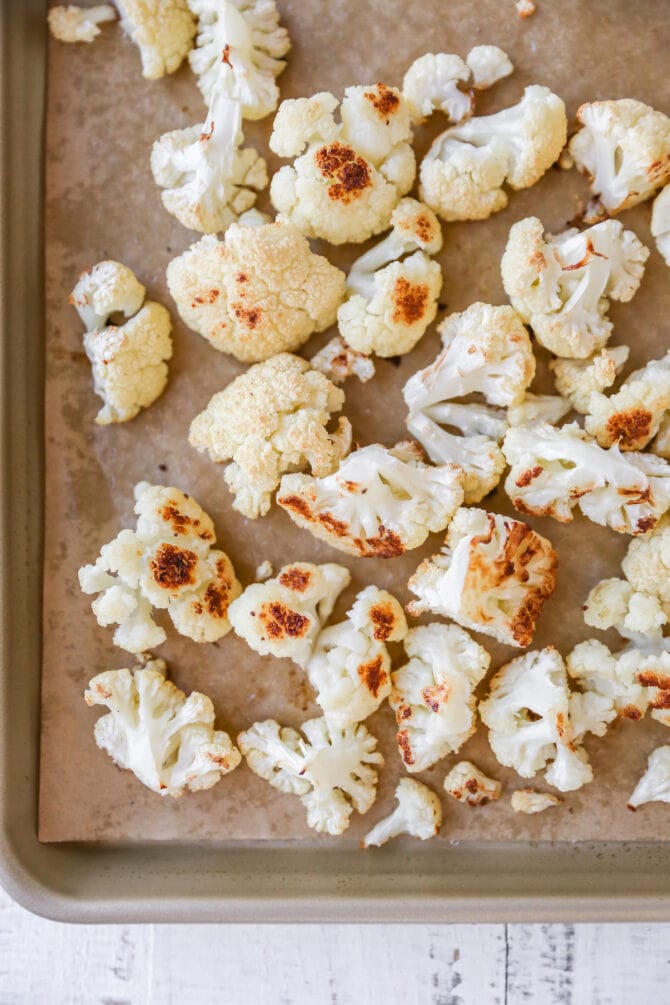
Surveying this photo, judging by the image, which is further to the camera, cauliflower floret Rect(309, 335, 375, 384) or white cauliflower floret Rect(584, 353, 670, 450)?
cauliflower floret Rect(309, 335, 375, 384)

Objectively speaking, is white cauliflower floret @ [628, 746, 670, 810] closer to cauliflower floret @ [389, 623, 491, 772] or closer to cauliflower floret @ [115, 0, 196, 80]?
cauliflower floret @ [389, 623, 491, 772]

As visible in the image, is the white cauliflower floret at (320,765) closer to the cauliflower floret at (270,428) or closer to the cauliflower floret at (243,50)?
the cauliflower floret at (270,428)

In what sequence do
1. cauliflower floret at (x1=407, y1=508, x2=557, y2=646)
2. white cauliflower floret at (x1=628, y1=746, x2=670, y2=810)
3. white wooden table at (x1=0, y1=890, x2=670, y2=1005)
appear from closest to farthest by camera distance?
cauliflower floret at (x1=407, y1=508, x2=557, y2=646) → white cauliflower floret at (x1=628, y1=746, x2=670, y2=810) → white wooden table at (x1=0, y1=890, x2=670, y2=1005)

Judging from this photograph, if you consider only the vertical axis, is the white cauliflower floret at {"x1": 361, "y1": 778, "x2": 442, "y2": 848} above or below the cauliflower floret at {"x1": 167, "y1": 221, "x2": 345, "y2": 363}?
below

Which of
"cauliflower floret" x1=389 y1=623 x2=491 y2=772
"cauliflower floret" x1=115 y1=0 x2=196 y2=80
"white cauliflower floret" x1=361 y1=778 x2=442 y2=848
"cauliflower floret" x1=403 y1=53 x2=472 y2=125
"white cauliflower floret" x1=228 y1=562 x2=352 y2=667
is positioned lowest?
"white cauliflower floret" x1=361 y1=778 x2=442 y2=848

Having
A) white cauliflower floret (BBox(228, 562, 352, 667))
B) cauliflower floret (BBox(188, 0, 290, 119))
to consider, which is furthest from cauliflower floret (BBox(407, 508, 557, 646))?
cauliflower floret (BBox(188, 0, 290, 119))

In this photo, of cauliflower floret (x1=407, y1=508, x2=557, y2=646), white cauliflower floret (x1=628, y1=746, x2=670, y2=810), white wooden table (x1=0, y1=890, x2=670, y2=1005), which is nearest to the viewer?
cauliflower floret (x1=407, y1=508, x2=557, y2=646)

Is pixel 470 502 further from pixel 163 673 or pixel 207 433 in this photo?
pixel 163 673
